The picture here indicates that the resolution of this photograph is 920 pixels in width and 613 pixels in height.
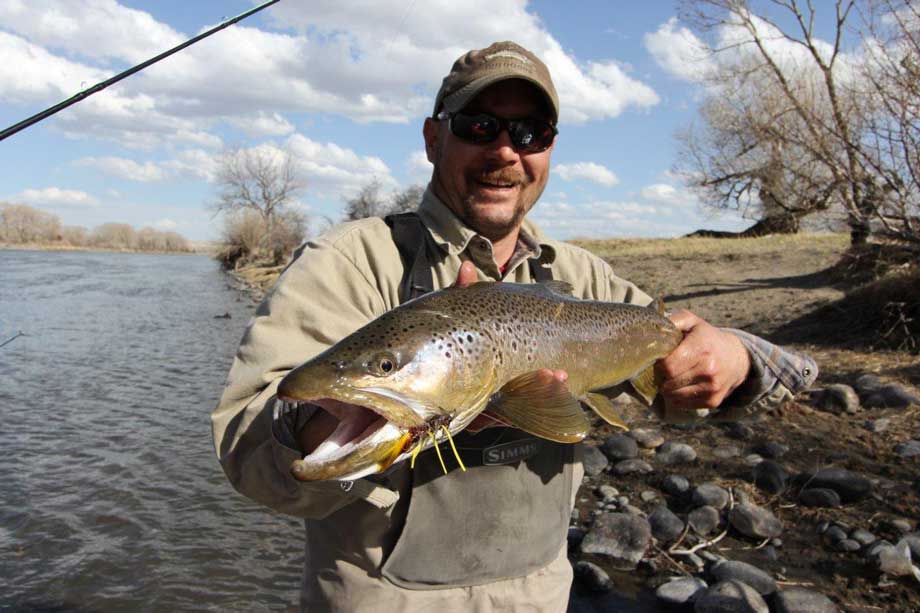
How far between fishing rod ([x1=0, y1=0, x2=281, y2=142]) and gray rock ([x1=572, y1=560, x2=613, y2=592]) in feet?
15.1

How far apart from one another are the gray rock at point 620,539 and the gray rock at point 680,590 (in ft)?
1.52

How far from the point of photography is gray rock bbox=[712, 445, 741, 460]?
711 cm

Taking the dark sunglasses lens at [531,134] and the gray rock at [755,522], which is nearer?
the dark sunglasses lens at [531,134]

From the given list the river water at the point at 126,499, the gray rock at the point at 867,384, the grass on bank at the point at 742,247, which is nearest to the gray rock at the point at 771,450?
the gray rock at the point at 867,384

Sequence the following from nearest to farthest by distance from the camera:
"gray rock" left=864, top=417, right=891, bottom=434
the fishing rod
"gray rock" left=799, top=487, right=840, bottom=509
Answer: the fishing rod
"gray rock" left=799, top=487, right=840, bottom=509
"gray rock" left=864, top=417, right=891, bottom=434

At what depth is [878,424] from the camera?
726 cm

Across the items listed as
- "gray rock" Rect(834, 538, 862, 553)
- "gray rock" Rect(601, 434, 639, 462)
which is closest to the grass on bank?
"gray rock" Rect(601, 434, 639, 462)

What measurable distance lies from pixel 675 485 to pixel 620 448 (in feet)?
3.50

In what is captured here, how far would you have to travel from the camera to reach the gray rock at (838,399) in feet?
25.6

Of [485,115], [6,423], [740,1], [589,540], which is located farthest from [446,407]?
[740,1]

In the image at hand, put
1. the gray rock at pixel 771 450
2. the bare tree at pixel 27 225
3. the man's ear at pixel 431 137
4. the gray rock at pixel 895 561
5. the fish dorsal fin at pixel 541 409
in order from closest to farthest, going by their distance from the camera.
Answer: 1. the fish dorsal fin at pixel 541 409
2. the man's ear at pixel 431 137
3. the gray rock at pixel 895 561
4. the gray rock at pixel 771 450
5. the bare tree at pixel 27 225

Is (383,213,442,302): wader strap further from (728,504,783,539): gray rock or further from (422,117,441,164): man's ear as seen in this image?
(728,504,783,539): gray rock

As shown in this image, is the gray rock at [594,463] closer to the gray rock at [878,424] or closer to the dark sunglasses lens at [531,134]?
the gray rock at [878,424]

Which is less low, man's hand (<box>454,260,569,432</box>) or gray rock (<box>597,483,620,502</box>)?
man's hand (<box>454,260,569,432</box>)
